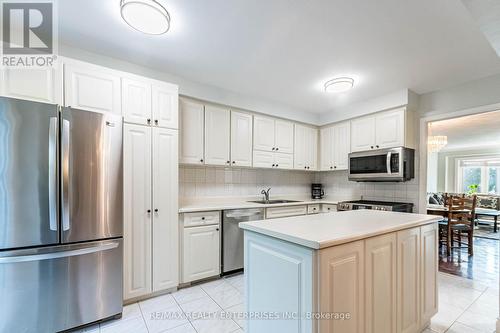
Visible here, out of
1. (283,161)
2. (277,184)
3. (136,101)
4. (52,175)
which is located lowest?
(277,184)

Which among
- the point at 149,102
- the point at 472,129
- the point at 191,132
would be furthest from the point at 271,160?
the point at 472,129

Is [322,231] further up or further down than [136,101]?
further down

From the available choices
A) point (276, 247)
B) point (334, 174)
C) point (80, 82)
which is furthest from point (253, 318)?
point (334, 174)

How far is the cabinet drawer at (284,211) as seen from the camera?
3.27 metres

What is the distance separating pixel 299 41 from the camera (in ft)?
6.76

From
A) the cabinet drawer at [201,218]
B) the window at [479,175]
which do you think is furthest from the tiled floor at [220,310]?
the window at [479,175]

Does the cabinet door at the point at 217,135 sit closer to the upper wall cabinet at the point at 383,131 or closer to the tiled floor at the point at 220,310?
the tiled floor at the point at 220,310

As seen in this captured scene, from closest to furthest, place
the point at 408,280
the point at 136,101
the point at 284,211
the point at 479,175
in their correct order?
the point at 408,280 < the point at 136,101 < the point at 284,211 < the point at 479,175

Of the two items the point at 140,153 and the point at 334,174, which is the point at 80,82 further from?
the point at 334,174

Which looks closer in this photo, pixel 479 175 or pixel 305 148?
pixel 305 148

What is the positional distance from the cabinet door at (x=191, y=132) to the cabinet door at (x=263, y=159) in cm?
87

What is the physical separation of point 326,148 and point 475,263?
278cm

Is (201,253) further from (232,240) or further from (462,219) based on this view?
(462,219)

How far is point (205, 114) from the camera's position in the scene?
3.08 meters
